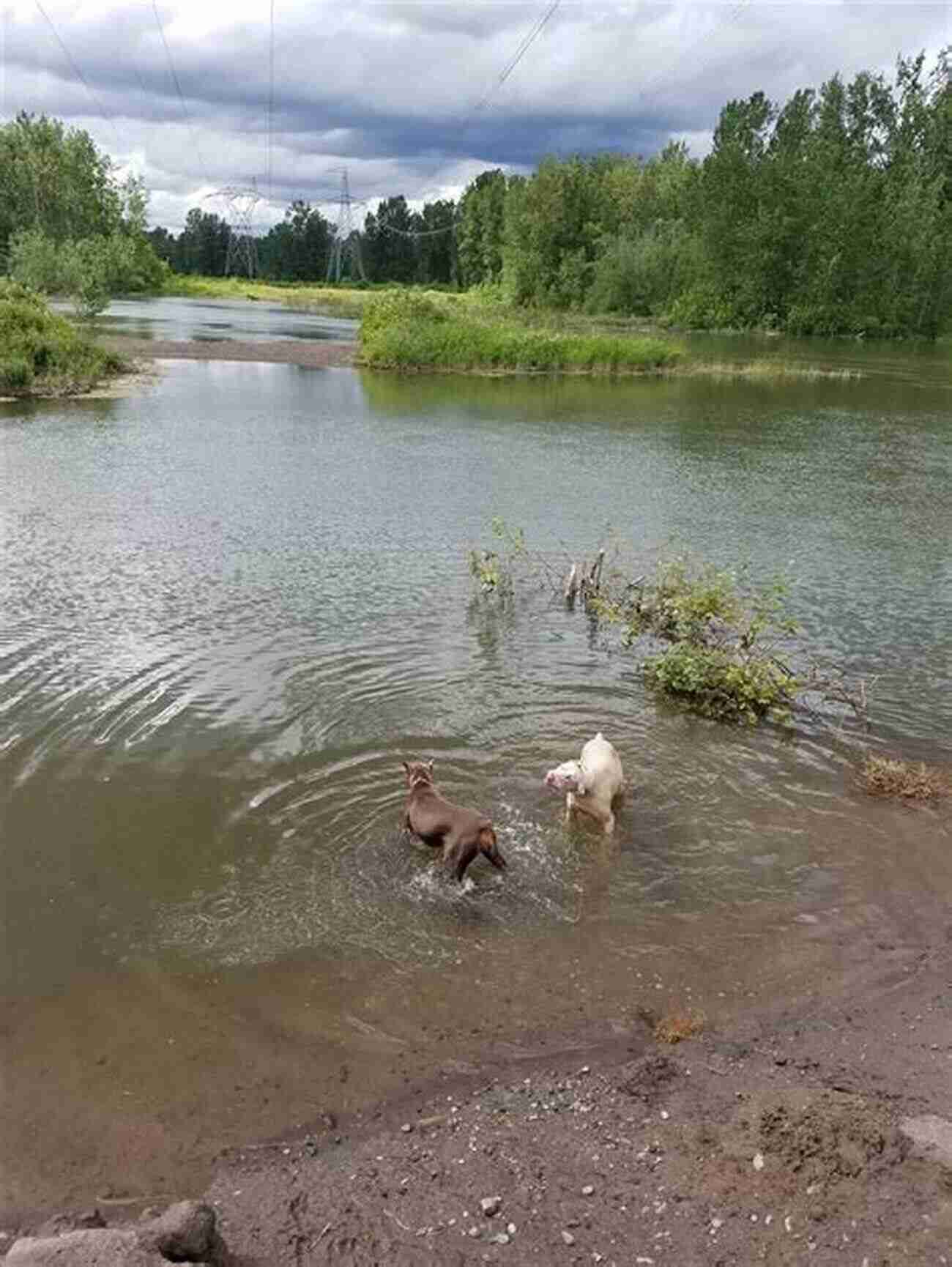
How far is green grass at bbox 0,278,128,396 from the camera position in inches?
1483

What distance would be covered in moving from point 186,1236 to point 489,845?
163 inches

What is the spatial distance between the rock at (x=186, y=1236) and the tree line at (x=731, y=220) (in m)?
74.0

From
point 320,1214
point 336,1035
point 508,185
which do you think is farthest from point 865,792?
point 508,185

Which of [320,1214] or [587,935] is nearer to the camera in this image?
[320,1214]

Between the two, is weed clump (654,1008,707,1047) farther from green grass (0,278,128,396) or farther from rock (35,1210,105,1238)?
green grass (0,278,128,396)

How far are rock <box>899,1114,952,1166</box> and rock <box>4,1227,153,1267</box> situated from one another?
4.21 metres

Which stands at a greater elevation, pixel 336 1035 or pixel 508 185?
pixel 508 185

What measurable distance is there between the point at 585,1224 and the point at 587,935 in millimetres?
2911

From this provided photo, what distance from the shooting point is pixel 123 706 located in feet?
39.6

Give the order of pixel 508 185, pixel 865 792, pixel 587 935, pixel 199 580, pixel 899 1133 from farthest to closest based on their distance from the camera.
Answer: pixel 508 185 → pixel 199 580 → pixel 865 792 → pixel 587 935 → pixel 899 1133

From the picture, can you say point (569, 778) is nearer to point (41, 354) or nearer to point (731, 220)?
point (41, 354)

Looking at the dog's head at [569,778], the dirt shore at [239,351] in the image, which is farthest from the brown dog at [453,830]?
the dirt shore at [239,351]

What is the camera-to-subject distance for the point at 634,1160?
5.84 m

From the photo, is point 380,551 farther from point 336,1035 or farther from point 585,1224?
point 585,1224
